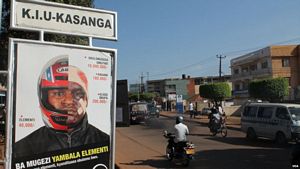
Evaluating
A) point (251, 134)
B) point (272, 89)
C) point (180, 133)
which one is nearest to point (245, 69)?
point (272, 89)

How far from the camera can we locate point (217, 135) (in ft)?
78.4

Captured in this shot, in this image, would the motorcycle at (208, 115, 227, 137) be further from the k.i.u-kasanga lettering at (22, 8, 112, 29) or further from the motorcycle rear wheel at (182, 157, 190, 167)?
the k.i.u-kasanga lettering at (22, 8, 112, 29)

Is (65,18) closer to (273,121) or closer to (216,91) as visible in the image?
(273,121)

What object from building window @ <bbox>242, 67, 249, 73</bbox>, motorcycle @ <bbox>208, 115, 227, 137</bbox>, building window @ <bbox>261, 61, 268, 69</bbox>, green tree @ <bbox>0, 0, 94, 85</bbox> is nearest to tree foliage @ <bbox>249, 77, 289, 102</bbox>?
motorcycle @ <bbox>208, 115, 227, 137</bbox>

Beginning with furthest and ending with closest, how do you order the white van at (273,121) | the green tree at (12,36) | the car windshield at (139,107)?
1. the car windshield at (139,107)
2. the white van at (273,121)
3. the green tree at (12,36)

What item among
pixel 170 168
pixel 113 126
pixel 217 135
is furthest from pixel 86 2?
pixel 217 135

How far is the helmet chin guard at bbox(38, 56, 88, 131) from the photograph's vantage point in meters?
5.38

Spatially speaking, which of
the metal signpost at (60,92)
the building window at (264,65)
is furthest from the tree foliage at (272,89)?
the metal signpost at (60,92)

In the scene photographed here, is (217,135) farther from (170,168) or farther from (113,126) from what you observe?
(113,126)

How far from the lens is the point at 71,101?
18.4ft

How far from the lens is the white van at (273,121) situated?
17906 mm

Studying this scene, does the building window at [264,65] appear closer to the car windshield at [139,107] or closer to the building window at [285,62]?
the building window at [285,62]

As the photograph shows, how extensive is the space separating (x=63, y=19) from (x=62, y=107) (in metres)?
1.12

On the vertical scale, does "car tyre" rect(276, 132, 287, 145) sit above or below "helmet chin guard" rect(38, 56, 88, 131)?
below
